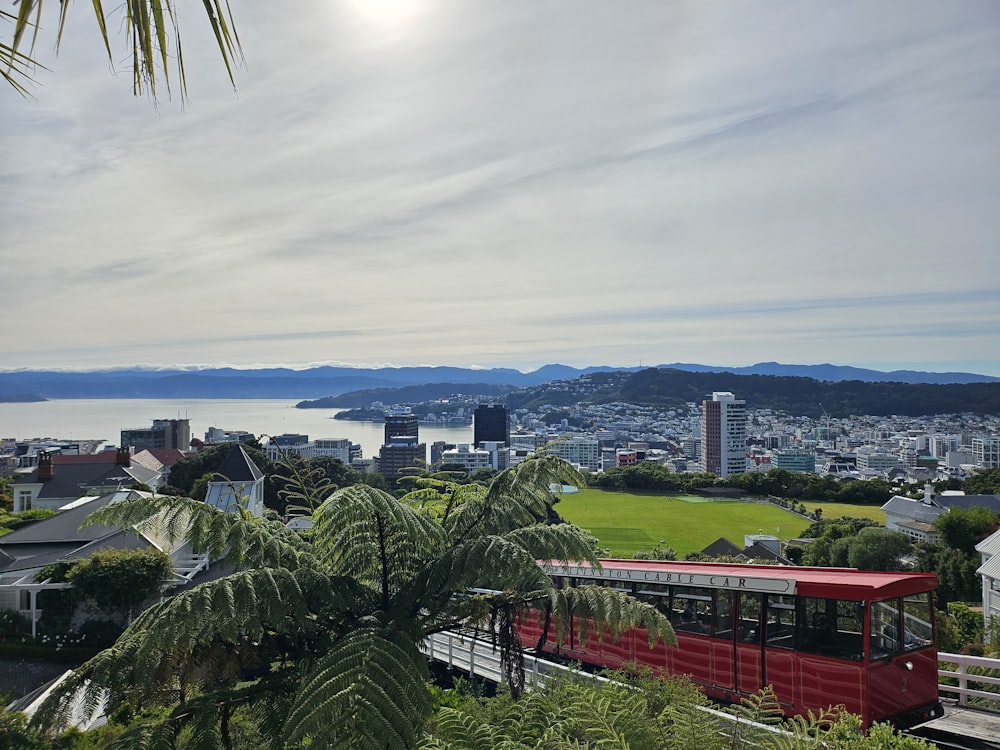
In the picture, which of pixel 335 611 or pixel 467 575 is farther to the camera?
pixel 335 611

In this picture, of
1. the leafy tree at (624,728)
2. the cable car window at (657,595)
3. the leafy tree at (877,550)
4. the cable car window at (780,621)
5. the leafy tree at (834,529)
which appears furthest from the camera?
the leafy tree at (834,529)

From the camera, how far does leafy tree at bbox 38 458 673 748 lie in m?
3.71

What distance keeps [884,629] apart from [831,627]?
509 mm

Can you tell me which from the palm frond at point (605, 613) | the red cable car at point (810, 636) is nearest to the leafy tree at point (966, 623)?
the red cable car at point (810, 636)

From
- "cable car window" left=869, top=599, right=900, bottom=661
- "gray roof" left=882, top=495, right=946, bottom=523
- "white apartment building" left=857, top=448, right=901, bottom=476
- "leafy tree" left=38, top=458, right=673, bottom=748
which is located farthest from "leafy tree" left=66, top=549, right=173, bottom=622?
"white apartment building" left=857, top=448, right=901, bottom=476

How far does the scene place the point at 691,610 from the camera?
28.2ft

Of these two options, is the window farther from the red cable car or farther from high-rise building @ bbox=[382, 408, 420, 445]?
high-rise building @ bbox=[382, 408, 420, 445]

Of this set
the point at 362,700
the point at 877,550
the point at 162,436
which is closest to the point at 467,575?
the point at 362,700

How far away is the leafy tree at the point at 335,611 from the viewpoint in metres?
3.71

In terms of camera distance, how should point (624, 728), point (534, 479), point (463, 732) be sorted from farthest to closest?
point (534, 479) < point (463, 732) < point (624, 728)

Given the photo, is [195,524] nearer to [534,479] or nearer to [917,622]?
[534,479]

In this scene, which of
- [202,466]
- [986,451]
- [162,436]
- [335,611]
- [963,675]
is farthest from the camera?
[986,451]

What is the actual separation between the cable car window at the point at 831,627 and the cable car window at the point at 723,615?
813 mm

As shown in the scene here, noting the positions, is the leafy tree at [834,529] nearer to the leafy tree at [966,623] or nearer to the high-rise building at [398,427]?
the leafy tree at [966,623]
